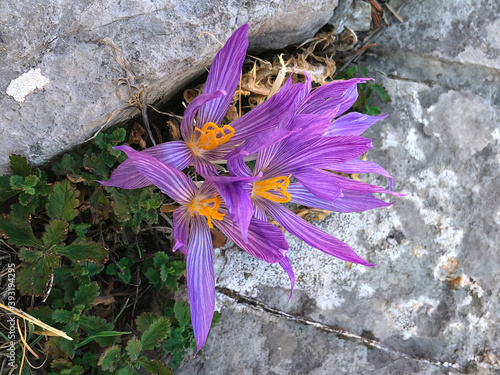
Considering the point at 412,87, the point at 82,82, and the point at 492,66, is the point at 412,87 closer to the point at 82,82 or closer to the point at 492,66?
the point at 492,66

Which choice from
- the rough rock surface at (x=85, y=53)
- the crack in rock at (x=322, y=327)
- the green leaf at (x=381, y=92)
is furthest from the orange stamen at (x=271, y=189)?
the green leaf at (x=381, y=92)

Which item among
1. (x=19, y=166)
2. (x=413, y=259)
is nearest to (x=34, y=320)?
(x=19, y=166)

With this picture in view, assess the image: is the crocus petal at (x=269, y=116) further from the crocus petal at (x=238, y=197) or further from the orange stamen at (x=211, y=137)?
the crocus petal at (x=238, y=197)

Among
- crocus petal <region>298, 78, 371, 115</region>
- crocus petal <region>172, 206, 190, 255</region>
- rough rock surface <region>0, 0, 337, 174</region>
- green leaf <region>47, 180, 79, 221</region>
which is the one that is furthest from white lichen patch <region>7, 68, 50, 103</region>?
crocus petal <region>298, 78, 371, 115</region>

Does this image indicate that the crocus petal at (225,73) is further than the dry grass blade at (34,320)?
No

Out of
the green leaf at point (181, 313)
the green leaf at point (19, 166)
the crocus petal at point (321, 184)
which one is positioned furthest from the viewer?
the green leaf at point (181, 313)

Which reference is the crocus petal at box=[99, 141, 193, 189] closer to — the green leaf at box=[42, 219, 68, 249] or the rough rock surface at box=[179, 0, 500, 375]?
the green leaf at box=[42, 219, 68, 249]

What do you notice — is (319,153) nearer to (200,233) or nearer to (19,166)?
(200,233)
